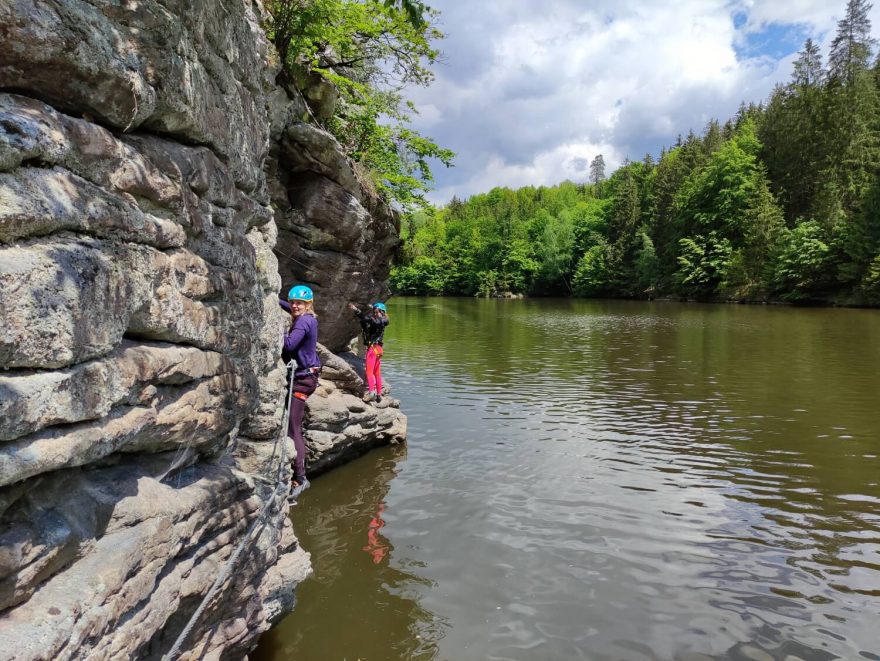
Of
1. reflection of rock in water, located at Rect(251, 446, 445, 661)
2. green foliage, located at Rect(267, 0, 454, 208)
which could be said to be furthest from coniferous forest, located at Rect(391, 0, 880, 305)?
reflection of rock in water, located at Rect(251, 446, 445, 661)

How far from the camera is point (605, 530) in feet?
27.9

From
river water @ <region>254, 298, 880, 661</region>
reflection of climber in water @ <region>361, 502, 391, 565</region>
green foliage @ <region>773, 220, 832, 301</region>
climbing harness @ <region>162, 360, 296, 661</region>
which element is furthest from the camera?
green foliage @ <region>773, 220, 832, 301</region>

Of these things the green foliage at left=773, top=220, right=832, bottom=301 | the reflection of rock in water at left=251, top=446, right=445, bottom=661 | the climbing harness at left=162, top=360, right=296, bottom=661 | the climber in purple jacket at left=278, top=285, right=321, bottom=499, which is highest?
the green foliage at left=773, top=220, right=832, bottom=301

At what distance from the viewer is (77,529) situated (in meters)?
3.23

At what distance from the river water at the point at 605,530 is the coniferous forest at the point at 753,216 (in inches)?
927

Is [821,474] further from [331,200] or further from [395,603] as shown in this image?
[331,200]

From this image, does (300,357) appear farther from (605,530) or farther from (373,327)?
(373,327)

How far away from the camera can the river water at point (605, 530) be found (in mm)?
6156

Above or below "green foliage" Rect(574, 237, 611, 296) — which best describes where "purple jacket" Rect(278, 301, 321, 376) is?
below

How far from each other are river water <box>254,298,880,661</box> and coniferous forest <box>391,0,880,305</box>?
927 inches

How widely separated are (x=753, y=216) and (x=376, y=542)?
6755cm

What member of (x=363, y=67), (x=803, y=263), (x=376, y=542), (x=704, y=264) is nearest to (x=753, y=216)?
(x=704, y=264)

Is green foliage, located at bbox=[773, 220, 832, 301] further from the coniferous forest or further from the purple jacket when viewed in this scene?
the purple jacket

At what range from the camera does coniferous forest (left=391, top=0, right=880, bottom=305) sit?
5331cm
